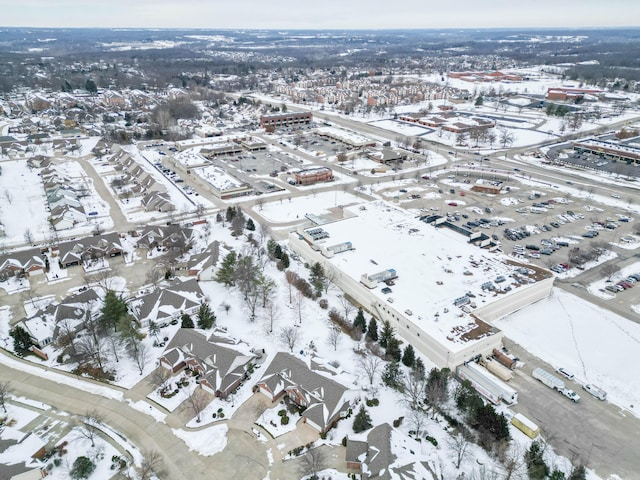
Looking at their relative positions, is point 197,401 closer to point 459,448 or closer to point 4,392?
point 4,392

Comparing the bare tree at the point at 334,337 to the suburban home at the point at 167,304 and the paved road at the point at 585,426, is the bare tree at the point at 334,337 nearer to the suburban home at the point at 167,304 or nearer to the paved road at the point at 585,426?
the suburban home at the point at 167,304

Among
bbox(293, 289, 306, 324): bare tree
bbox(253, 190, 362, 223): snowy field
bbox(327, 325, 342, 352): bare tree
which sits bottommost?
bbox(253, 190, 362, 223): snowy field

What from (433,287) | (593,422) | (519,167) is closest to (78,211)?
(433,287)

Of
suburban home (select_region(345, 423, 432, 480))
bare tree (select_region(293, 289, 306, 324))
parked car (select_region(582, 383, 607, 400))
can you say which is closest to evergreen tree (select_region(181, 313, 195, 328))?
bare tree (select_region(293, 289, 306, 324))

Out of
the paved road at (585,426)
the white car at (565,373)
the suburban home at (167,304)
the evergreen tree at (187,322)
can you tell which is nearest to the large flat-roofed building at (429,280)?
the white car at (565,373)

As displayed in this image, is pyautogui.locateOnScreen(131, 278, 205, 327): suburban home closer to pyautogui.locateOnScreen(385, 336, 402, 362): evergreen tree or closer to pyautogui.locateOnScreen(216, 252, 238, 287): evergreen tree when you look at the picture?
pyautogui.locateOnScreen(216, 252, 238, 287): evergreen tree

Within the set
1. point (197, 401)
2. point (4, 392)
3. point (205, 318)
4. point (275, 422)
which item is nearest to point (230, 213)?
point (205, 318)

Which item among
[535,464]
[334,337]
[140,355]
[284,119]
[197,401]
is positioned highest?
[535,464]

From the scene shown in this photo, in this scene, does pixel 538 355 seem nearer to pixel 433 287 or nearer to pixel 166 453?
pixel 433 287
